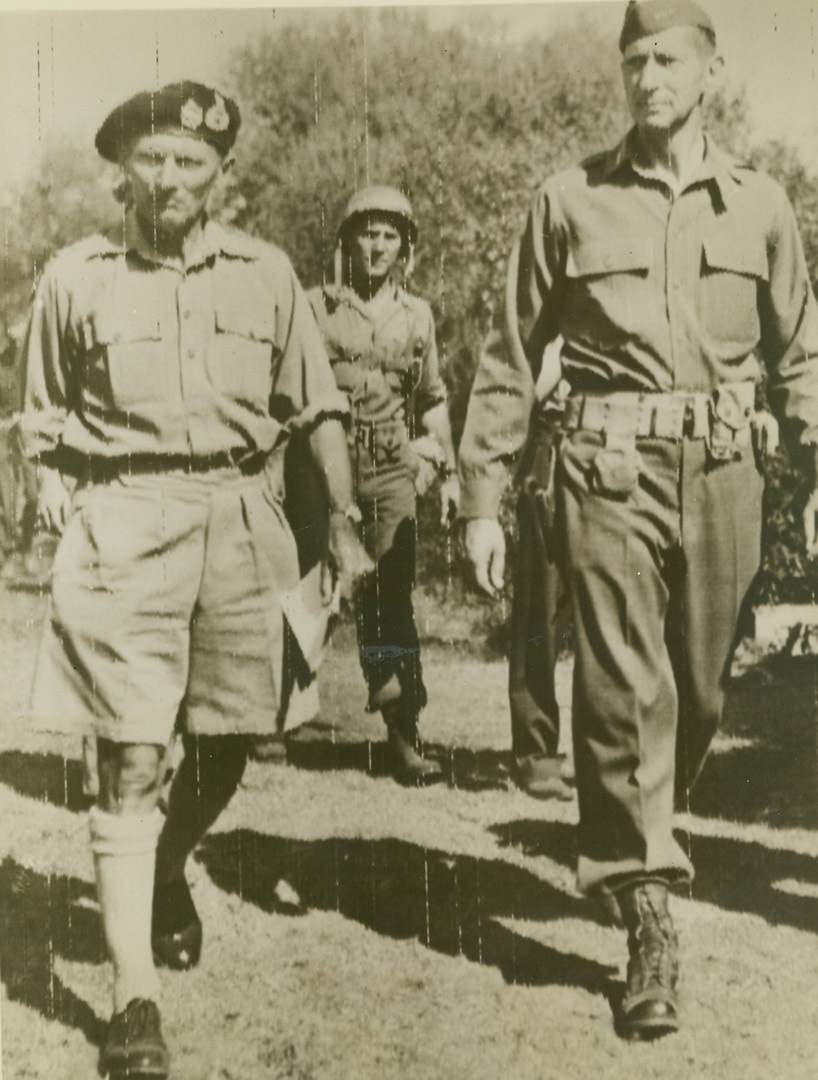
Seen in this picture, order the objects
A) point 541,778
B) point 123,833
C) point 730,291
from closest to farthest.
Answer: point 123,833 < point 730,291 < point 541,778

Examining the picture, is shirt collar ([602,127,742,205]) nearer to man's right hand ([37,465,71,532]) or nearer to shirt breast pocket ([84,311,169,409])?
shirt breast pocket ([84,311,169,409])

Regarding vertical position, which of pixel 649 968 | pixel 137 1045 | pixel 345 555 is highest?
pixel 345 555

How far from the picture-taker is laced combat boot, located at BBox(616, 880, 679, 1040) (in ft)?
7.37

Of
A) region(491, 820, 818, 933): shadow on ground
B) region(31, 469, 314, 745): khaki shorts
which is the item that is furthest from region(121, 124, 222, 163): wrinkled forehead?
region(491, 820, 818, 933): shadow on ground

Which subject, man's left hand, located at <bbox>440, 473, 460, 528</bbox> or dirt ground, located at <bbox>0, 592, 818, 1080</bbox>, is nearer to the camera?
dirt ground, located at <bbox>0, 592, 818, 1080</bbox>

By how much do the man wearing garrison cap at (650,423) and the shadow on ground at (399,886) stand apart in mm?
153

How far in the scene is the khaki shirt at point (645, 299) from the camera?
7.47 feet

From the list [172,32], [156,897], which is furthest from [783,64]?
[156,897]

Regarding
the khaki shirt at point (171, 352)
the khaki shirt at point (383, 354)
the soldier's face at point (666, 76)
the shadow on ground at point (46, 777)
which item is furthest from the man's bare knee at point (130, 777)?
the soldier's face at point (666, 76)

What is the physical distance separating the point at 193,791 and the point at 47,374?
2.88 ft

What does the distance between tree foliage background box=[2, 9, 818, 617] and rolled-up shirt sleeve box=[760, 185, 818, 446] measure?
64mm

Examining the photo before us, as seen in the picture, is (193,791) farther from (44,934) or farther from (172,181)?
(172,181)

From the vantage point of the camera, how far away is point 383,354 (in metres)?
2.42

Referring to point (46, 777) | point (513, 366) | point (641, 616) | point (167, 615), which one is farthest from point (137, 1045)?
point (513, 366)
